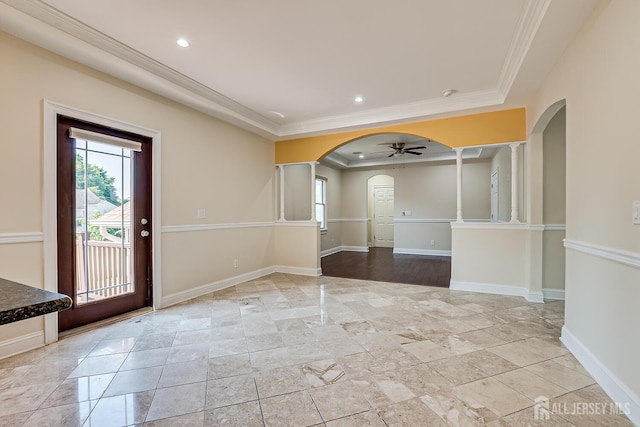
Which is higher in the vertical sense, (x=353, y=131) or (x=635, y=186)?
(x=353, y=131)

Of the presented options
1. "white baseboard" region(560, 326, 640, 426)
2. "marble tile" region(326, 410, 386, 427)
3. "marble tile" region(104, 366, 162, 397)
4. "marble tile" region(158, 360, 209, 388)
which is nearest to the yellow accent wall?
"white baseboard" region(560, 326, 640, 426)

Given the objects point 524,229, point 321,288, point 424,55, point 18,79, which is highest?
point 424,55

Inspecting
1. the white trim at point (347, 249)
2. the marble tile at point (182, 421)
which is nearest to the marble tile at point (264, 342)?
the marble tile at point (182, 421)

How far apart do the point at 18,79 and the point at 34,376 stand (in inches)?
90.9

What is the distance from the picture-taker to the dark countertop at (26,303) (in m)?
0.77

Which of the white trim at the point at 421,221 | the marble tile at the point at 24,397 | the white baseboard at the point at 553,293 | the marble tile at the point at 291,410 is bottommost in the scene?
the marble tile at the point at 291,410

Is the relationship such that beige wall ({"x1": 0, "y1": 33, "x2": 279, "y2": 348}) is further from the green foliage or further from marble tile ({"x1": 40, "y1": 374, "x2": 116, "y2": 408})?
marble tile ({"x1": 40, "y1": 374, "x2": 116, "y2": 408})

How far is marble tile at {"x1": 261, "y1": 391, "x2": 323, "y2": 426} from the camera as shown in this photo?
5.25 ft

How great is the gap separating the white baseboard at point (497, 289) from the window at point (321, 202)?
4.17 metres

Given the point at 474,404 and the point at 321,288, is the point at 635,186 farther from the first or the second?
the point at 321,288

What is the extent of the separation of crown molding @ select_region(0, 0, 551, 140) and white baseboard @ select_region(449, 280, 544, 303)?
248cm

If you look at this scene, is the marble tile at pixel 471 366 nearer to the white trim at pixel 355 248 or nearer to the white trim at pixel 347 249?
the white trim at pixel 347 249

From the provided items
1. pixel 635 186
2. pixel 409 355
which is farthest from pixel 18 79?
pixel 635 186

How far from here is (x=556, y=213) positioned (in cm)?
369
